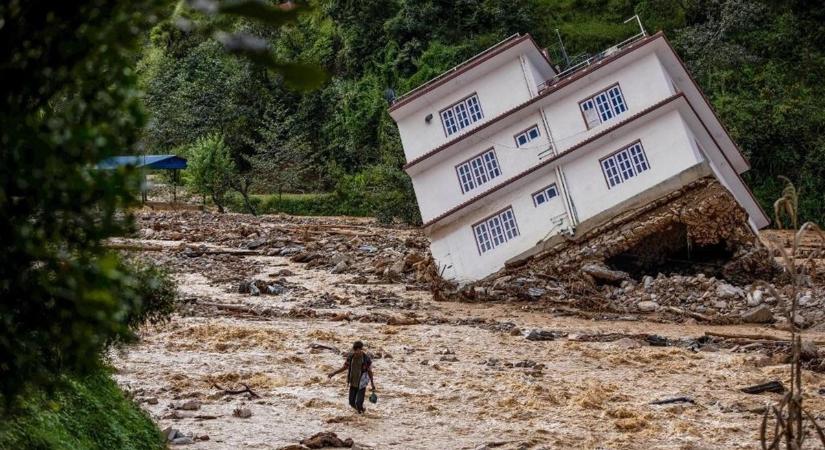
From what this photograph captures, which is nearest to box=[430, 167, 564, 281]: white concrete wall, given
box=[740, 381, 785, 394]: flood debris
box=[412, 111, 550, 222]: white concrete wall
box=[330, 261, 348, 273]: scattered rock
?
box=[412, 111, 550, 222]: white concrete wall

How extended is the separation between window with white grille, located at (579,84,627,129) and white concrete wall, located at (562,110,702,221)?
742 mm

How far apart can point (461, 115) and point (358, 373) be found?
1618 cm

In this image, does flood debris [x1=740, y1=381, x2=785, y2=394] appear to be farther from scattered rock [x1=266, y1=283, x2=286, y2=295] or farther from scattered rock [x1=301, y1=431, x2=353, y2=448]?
scattered rock [x1=266, y1=283, x2=286, y2=295]

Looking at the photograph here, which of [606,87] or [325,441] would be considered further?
[606,87]

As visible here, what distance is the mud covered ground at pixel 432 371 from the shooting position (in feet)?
46.5

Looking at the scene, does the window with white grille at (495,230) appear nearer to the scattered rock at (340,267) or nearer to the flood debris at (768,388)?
the scattered rock at (340,267)

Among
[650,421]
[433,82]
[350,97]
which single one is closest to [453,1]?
[350,97]

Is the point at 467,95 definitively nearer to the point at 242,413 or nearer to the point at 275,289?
the point at 275,289

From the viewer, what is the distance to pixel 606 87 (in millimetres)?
28406

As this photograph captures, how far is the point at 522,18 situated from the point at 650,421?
40623 millimetres

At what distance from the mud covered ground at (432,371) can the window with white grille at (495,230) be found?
218 centimetres

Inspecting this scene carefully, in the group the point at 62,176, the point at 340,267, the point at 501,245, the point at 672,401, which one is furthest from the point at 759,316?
the point at 62,176

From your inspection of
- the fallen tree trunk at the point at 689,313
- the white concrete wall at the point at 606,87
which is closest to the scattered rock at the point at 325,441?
the fallen tree trunk at the point at 689,313

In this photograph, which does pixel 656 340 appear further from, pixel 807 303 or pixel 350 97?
pixel 350 97
